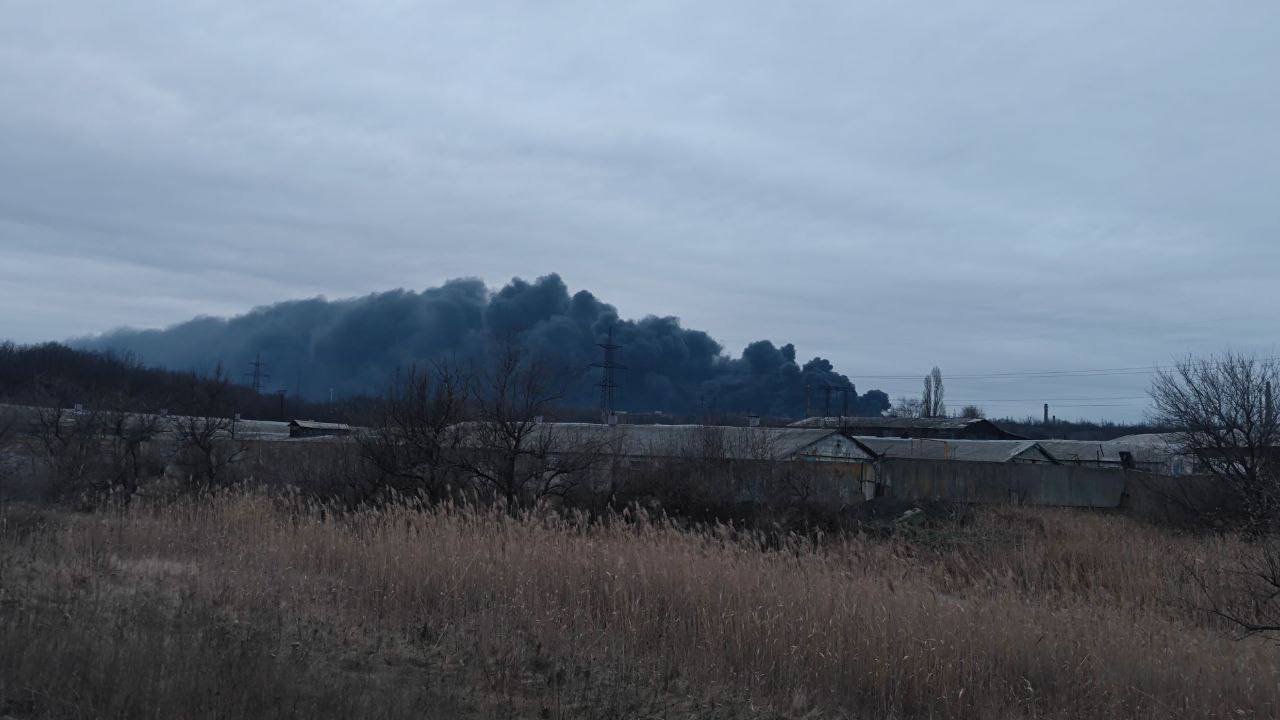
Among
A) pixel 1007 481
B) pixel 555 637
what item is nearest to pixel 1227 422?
pixel 1007 481

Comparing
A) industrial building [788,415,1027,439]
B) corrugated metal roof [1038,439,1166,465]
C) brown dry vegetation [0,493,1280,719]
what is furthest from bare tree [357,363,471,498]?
industrial building [788,415,1027,439]

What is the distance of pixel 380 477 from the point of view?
24391mm

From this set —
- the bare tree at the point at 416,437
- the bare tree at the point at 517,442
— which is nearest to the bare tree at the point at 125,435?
the bare tree at the point at 416,437

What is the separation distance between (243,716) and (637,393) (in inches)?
5856

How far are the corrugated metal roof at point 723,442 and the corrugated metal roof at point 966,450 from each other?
8.15 meters

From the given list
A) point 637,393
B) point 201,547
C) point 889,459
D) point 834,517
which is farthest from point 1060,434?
point 201,547

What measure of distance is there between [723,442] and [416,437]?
18.3 m

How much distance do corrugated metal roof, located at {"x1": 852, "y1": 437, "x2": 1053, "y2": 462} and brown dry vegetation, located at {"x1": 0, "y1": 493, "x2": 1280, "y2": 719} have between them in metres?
43.9

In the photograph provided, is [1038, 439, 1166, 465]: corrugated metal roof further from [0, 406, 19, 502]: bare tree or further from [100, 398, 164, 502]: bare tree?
[0, 406, 19, 502]: bare tree

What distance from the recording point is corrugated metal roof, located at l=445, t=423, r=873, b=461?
39.0 meters

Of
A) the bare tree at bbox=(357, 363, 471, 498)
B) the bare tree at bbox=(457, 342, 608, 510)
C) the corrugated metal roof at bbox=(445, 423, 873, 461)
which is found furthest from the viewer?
the corrugated metal roof at bbox=(445, 423, 873, 461)

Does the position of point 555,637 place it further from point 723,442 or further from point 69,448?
point 69,448

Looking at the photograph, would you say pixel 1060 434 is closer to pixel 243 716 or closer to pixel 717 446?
pixel 717 446

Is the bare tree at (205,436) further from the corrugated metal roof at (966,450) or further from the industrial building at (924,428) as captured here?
the industrial building at (924,428)
